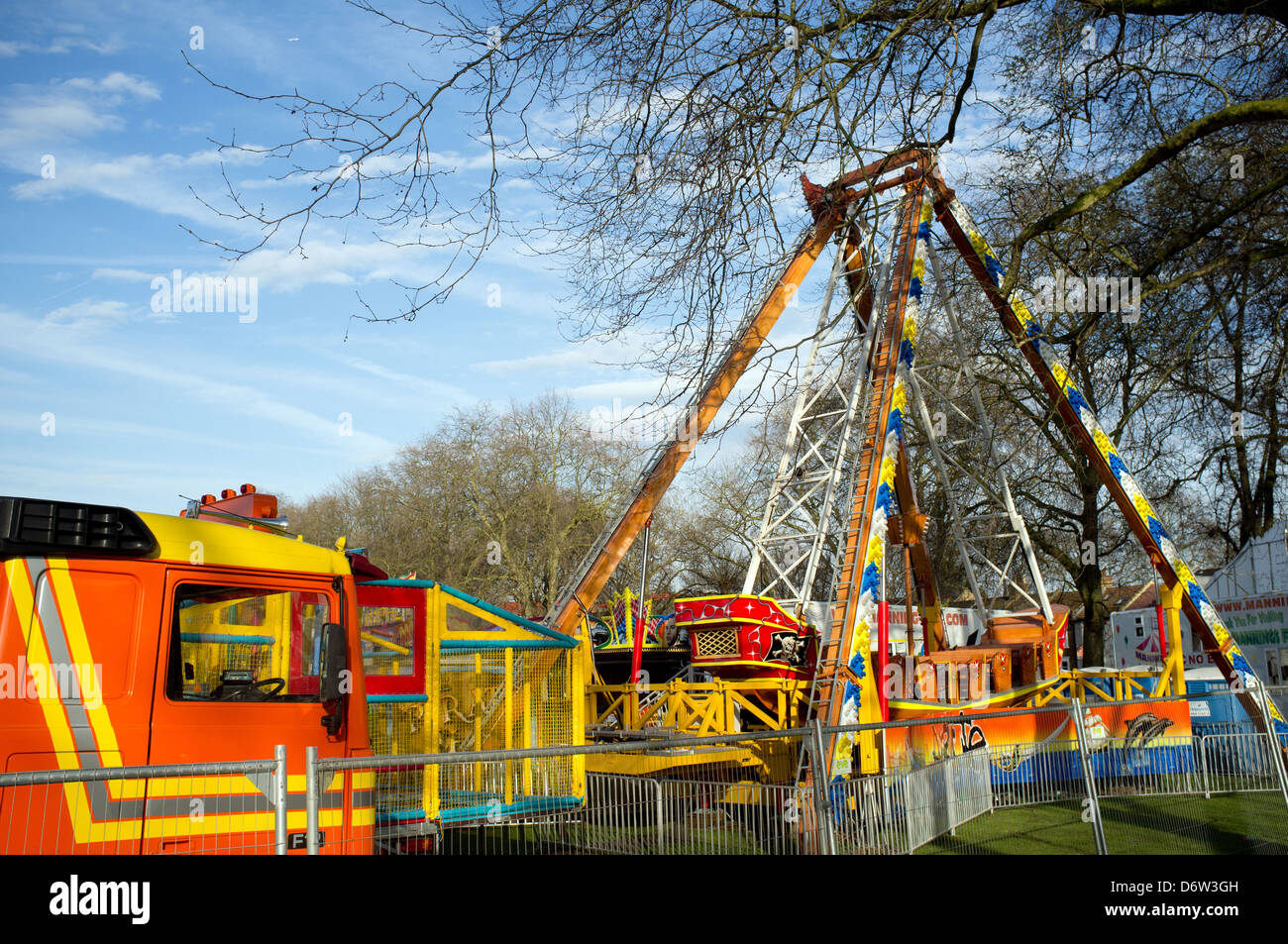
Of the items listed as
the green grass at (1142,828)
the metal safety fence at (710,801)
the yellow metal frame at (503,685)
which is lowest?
the green grass at (1142,828)

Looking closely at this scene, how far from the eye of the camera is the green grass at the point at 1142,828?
25.7 ft

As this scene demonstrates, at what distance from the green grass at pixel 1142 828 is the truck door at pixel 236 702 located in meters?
4.69

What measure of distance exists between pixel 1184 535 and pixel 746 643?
19.3 m

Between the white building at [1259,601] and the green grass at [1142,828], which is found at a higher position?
the white building at [1259,601]

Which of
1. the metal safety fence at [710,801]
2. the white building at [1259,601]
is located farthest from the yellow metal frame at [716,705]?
the white building at [1259,601]

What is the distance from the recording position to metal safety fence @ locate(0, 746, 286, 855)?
13.2 ft

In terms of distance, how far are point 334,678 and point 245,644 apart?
0.64 meters

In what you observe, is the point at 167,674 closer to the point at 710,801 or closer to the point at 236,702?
the point at 236,702

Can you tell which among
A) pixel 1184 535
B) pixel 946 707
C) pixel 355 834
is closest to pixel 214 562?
pixel 355 834

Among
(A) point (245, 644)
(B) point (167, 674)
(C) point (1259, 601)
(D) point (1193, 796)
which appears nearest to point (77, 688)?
(B) point (167, 674)

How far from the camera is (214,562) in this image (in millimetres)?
5258
